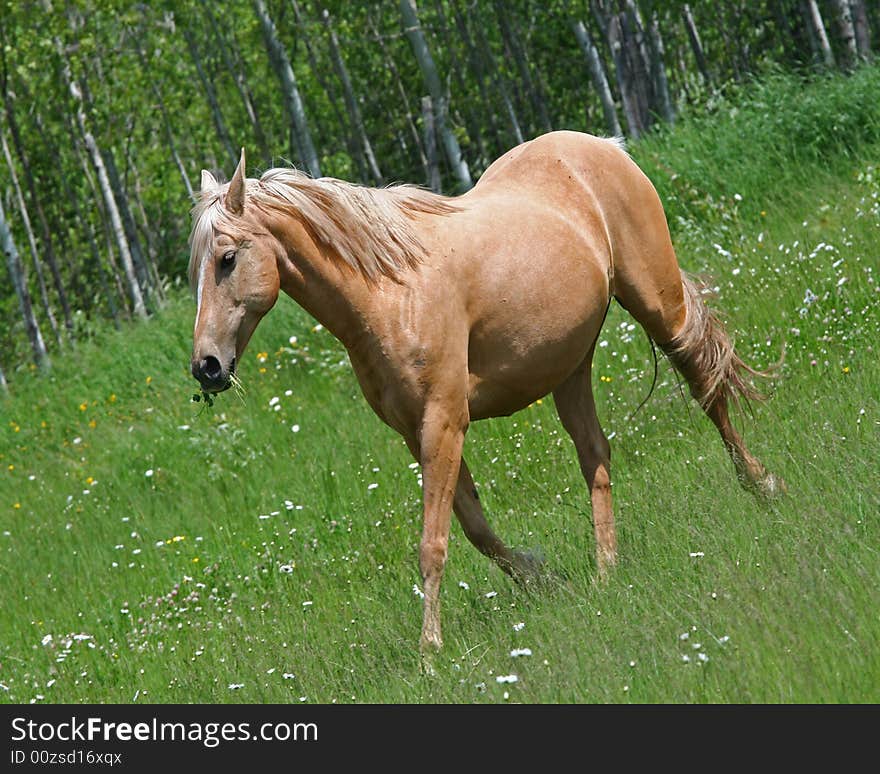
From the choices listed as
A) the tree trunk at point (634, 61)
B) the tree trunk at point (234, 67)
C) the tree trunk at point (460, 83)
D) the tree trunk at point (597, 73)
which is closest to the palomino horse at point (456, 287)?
the tree trunk at point (634, 61)

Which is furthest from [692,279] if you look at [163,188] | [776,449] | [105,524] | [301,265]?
[163,188]

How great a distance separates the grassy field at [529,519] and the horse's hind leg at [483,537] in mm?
142

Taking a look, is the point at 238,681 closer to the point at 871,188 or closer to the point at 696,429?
the point at 696,429

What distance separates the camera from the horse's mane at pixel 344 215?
16.2 ft

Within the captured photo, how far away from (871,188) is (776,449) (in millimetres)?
4583

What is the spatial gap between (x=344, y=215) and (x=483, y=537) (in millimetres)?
1670

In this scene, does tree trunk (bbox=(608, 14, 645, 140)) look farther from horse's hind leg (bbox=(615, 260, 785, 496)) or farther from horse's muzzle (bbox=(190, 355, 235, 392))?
horse's muzzle (bbox=(190, 355, 235, 392))

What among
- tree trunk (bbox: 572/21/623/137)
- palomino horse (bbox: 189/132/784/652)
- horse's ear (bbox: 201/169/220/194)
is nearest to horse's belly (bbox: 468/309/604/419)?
palomino horse (bbox: 189/132/784/652)

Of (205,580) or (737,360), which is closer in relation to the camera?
(737,360)

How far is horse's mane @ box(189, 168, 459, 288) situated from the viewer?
194 inches

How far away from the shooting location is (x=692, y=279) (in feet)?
22.2

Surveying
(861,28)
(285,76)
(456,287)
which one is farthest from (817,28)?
(456,287)

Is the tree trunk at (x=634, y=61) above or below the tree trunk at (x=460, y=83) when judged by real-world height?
below

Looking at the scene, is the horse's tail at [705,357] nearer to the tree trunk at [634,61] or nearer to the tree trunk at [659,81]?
the tree trunk at [634,61]
